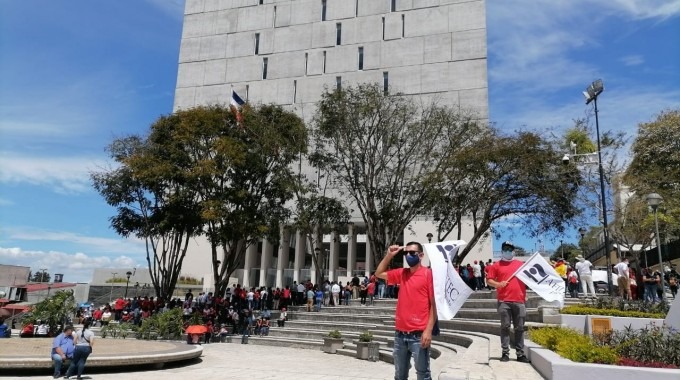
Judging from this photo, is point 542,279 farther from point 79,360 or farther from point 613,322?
point 79,360

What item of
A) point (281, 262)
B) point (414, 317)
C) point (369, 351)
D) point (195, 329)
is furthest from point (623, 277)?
point (281, 262)

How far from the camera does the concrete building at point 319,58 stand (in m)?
42.8

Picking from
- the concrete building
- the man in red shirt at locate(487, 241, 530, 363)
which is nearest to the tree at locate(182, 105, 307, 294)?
the concrete building

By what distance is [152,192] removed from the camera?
85.1 ft

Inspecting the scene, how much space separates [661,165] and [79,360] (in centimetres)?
3136

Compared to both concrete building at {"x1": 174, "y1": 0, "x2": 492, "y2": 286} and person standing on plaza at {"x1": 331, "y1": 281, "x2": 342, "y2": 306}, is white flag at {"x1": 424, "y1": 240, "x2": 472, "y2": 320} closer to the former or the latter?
person standing on plaza at {"x1": 331, "y1": 281, "x2": 342, "y2": 306}

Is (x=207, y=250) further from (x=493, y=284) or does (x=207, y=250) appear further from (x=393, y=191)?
(x=493, y=284)

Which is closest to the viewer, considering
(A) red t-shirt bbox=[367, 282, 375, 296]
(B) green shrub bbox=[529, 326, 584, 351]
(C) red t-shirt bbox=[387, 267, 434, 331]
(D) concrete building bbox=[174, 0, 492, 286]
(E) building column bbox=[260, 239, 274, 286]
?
(C) red t-shirt bbox=[387, 267, 434, 331]

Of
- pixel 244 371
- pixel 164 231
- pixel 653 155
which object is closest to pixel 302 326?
pixel 164 231

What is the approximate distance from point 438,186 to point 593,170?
31.9ft

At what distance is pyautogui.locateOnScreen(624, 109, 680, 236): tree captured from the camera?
28000mm

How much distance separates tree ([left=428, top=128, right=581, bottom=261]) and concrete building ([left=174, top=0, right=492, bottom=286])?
1107 centimetres

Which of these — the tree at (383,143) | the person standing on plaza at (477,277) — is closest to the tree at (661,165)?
the tree at (383,143)

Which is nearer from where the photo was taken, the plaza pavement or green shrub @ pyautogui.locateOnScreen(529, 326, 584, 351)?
green shrub @ pyautogui.locateOnScreen(529, 326, 584, 351)
